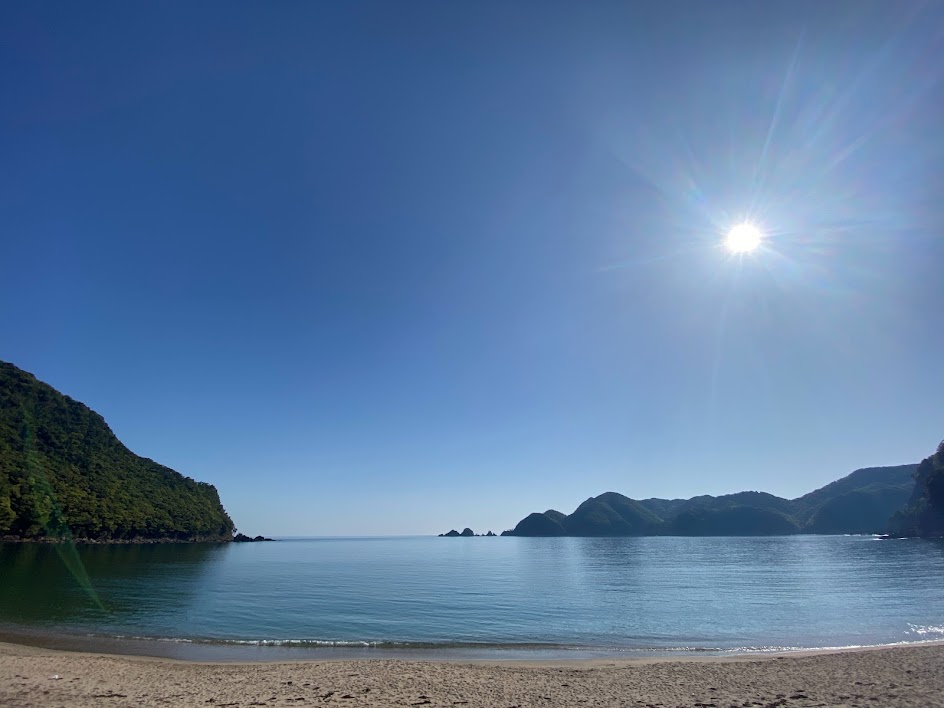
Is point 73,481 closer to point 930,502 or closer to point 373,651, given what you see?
point 373,651

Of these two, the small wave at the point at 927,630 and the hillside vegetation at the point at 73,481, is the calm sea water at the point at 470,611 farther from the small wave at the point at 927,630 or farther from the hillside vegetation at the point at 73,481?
the hillside vegetation at the point at 73,481

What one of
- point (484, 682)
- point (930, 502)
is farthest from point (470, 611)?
point (930, 502)

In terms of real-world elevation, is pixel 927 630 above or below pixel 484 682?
below

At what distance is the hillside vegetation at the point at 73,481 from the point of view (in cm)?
11219

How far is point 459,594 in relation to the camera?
50.4 metres

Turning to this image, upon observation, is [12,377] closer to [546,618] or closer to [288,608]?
[288,608]

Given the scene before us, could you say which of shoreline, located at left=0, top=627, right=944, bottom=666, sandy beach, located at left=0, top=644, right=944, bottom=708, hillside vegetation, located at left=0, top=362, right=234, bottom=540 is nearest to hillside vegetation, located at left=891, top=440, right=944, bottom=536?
shoreline, located at left=0, top=627, right=944, bottom=666

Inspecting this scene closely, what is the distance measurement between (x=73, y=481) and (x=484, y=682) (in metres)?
169

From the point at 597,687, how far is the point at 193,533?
202 meters

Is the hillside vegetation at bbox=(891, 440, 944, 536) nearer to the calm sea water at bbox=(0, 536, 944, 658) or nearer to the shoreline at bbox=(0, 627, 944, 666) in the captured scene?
the calm sea water at bbox=(0, 536, 944, 658)

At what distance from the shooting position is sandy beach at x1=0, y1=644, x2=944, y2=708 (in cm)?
1580

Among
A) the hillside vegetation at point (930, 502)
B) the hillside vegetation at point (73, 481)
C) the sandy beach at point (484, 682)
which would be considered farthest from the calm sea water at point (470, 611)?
the hillside vegetation at point (930, 502)

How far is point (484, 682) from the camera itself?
739 inches

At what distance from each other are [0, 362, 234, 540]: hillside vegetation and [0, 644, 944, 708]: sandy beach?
118m
